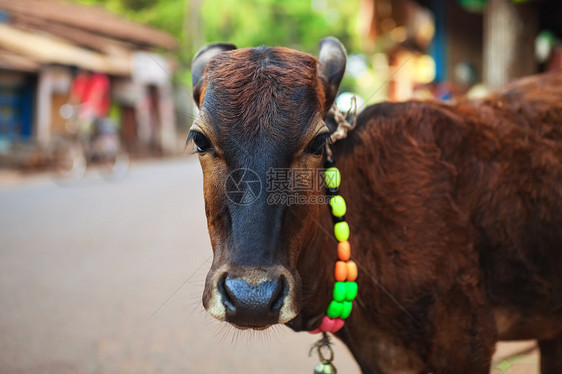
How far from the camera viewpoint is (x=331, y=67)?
244 cm

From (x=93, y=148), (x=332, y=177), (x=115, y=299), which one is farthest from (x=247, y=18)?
(x=332, y=177)

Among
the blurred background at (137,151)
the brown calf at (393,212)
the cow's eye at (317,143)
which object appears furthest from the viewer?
the blurred background at (137,151)

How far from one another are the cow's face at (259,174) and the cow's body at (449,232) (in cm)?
34

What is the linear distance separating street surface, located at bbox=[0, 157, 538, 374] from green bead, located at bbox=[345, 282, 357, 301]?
1.80ft

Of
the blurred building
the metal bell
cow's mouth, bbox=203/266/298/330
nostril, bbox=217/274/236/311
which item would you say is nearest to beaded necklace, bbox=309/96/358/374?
the metal bell

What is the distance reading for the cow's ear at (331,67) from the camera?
239 cm

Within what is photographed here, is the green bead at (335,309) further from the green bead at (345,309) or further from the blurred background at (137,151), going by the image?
the blurred background at (137,151)

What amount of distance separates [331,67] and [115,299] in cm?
391

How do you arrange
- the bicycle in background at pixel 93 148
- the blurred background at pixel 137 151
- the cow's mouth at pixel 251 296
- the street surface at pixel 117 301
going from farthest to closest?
the bicycle in background at pixel 93 148 → the blurred background at pixel 137 151 → the street surface at pixel 117 301 → the cow's mouth at pixel 251 296

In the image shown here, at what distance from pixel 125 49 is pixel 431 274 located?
21.3 m

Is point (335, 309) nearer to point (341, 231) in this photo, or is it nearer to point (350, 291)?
point (350, 291)

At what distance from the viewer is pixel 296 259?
6.95 feet

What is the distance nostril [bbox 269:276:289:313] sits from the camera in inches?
73.0

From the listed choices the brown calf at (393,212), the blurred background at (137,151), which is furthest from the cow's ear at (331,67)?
the blurred background at (137,151)
